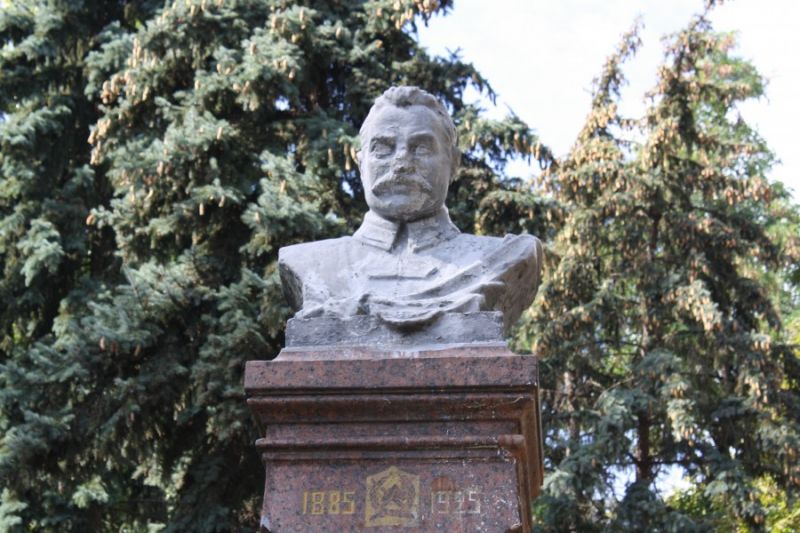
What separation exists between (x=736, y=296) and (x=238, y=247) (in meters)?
5.42

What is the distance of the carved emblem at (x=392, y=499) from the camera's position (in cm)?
486

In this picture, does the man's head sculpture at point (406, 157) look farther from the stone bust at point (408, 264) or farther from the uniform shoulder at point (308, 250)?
the uniform shoulder at point (308, 250)

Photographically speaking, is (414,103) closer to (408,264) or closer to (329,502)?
(408,264)

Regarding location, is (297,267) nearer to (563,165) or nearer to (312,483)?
(312,483)

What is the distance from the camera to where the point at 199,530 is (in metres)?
11.0

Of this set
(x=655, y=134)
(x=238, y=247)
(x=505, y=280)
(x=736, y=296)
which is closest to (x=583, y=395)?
(x=736, y=296)

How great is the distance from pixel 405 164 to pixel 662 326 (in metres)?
8.86

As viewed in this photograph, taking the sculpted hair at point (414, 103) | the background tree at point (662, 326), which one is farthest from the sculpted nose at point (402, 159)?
the background tree at point (662, 326)

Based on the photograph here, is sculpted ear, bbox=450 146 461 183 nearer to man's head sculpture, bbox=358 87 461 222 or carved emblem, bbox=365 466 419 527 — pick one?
man's head sculpture, bbox=358 87 461 222

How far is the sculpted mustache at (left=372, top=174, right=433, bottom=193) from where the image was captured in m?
5.81

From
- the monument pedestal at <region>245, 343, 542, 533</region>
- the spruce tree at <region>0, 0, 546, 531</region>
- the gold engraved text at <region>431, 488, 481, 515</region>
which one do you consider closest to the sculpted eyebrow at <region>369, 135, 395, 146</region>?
the monument pedestal at <region>245, 343, 542, 533</region>

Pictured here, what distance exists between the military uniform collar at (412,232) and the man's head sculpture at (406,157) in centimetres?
3

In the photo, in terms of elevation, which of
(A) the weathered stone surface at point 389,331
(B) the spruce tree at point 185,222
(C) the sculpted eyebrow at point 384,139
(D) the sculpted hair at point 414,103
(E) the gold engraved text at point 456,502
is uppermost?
(B) the spruce tree at point 185,222

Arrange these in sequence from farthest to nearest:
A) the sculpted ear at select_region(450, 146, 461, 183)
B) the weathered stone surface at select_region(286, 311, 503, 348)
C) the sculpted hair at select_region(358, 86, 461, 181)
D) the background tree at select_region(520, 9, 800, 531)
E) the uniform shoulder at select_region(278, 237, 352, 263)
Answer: the background tree at select_region(520, 9, 800, 531), the sculpted ear at select_region(450, 146, 461, 183), the sculpted hair at select_region(358, 86, 461, 181), the uniform shoulder at select_region(278, 237, 352, 263), the weathered stone surface at select_region(286, 311, 503, 348)
